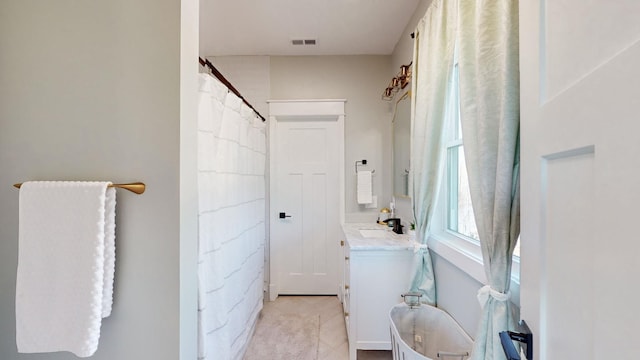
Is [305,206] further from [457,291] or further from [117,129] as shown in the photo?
[117,129]

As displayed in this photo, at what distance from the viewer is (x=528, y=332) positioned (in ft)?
2.04

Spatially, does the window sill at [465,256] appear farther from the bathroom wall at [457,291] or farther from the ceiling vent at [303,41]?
the ceiling vent at [303,41]

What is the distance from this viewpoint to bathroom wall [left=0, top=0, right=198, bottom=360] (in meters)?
1.02

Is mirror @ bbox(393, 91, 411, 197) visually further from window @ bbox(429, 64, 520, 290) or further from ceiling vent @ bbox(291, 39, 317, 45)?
ceiling vent @ bbox(291, 39, 317, 45)

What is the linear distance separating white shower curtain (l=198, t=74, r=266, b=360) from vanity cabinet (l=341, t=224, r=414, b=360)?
83cm

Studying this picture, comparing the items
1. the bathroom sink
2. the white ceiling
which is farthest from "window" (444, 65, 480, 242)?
the white ceiling

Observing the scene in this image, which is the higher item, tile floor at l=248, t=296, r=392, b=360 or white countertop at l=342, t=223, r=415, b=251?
white countertop at l=342, t=223, r=415, b=251

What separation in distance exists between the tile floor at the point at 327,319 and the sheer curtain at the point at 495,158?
1.41 m

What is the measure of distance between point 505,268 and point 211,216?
4.49 feet

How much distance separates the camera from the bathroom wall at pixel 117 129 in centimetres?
102

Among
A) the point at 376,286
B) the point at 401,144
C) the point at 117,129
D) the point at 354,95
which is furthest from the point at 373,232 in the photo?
the point at 117,129

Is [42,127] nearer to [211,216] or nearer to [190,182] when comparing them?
[190,182]

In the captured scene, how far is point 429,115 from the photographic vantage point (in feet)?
5.27

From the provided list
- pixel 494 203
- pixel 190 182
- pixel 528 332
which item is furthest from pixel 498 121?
pixel 190 182
